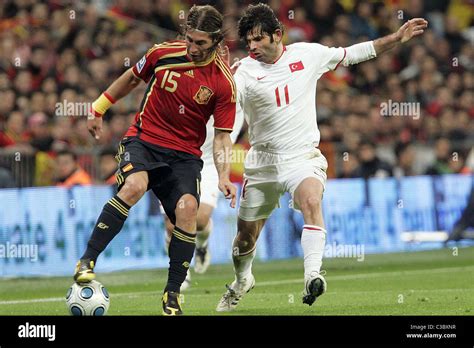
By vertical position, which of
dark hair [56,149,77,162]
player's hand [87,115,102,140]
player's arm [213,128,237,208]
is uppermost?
dark hair [56,149,77,162]

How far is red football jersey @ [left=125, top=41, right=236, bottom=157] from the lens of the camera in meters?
8.54

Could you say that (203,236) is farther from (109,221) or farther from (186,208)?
(109,221)

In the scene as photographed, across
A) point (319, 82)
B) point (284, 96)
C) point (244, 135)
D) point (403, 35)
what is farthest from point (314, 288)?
point (319, 82)

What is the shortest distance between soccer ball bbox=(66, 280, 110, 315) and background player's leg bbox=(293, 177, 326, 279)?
1.62 meters

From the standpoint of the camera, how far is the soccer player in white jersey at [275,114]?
30.2ft

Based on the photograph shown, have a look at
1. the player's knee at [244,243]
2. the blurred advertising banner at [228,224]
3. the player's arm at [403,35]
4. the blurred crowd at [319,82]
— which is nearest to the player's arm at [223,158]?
the player's knee at [244,243]

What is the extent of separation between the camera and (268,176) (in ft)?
31.2

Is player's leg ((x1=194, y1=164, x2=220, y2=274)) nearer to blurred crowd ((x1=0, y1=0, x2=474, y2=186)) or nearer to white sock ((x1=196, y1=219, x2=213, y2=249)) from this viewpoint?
white sock ((x1=196, y1=219, x2=213, y2=249))

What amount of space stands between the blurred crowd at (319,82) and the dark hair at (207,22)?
18.3 feet

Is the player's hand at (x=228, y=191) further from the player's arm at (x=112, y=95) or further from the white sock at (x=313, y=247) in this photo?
the player's arm at (x=112, y=95)

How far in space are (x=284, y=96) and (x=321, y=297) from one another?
217 centimetres

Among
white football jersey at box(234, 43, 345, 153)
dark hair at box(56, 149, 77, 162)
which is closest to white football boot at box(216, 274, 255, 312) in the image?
white football jersey at box(234, 43, 345, 153)

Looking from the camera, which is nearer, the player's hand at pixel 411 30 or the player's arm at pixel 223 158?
the player's arm at pixel 223 158
